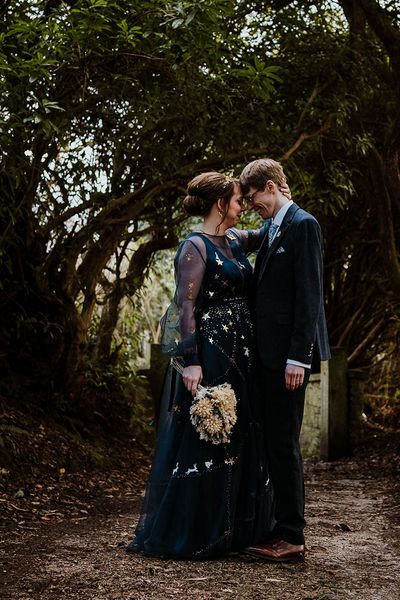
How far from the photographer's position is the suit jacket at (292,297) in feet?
12.1

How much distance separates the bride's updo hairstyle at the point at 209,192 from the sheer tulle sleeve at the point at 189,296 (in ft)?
0.82

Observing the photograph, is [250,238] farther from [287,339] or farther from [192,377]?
[192,377]

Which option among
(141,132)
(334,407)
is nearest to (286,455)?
(141,132)

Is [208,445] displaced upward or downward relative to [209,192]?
downward

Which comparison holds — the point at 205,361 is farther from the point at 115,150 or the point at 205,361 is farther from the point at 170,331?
the point at 115,150

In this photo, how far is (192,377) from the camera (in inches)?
153

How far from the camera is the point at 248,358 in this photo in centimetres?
403

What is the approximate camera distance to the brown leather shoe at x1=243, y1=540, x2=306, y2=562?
3.71 meters

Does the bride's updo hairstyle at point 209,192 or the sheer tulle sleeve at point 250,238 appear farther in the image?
the sheer tulle sleeve at point 250,238

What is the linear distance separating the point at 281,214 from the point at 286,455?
3.68 ft

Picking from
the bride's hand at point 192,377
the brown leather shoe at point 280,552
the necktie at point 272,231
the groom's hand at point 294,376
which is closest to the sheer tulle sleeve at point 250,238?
the necktie at point 272,231

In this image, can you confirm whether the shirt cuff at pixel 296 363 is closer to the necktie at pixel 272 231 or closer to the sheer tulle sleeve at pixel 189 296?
the sheer tulle sleeve at pixel 189 296

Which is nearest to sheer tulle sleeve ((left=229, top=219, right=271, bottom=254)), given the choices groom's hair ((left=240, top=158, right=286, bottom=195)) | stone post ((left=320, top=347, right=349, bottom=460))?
groom's hair ((left=240, top=158, right=286, bottom=195))

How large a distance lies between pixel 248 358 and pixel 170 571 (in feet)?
3.51
